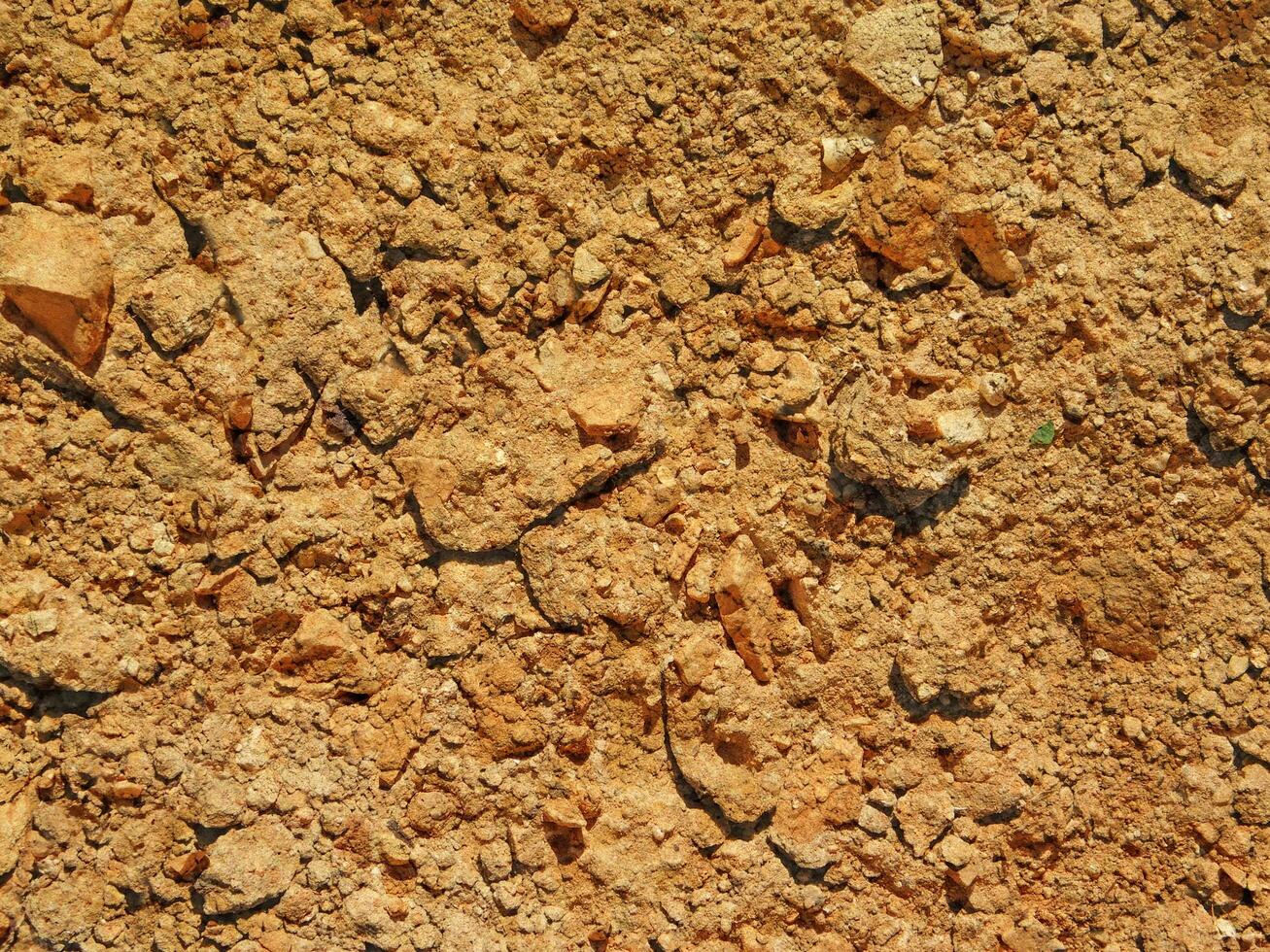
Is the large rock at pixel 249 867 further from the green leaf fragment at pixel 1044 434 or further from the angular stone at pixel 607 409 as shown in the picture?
the green leaf fragment at pixel 1044 434

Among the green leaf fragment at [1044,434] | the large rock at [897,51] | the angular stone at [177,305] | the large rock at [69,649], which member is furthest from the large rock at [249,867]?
the large rock at [897,51]

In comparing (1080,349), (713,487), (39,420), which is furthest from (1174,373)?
(39,420)

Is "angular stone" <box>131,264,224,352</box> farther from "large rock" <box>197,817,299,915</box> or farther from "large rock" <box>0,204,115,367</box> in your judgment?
"large rock" <box>197,817,299,915</box>

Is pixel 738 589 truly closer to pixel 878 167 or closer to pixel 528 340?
pixel 528 340

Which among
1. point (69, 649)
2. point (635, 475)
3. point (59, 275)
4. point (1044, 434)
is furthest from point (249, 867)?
point (1044, 434)

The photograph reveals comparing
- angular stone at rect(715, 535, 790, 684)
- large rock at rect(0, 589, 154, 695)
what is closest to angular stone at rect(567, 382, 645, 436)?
angular stone at rect(715, 535, 790, 684)

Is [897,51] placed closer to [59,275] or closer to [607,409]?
[607,409]

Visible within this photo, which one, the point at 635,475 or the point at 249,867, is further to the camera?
the point at 635,475
